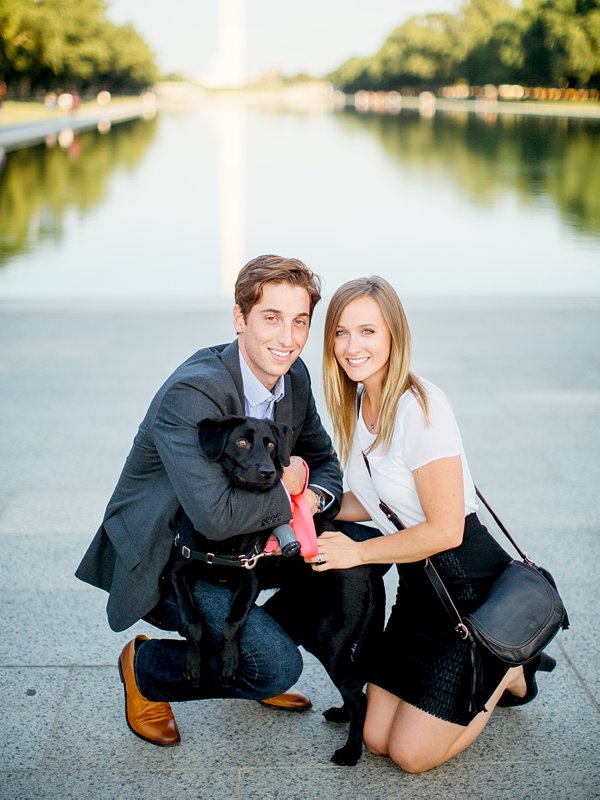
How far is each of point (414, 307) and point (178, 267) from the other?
177 inches

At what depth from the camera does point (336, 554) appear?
293 centimetres

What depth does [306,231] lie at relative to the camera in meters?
16.2

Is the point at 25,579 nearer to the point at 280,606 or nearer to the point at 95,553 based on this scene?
the point at 95,553

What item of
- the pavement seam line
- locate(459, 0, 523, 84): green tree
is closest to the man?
the pavement seam line

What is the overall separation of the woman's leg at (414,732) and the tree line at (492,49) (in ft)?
265

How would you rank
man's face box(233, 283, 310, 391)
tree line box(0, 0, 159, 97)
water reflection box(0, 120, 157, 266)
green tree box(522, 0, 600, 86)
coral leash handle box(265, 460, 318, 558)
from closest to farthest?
coral leash handle box(265, 460, 318, 558) → man's face box(233, 283, 310, 391) → water reflection box(0, 120, 157, 266) → tree line box(0, 0, 159, 97) → green tree box(522, 0, 600, 86)

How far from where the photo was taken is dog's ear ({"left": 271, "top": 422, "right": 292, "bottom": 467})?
9.63ft

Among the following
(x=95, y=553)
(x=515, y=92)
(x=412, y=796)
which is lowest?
(x=412, y=796)

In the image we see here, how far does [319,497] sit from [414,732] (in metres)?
0.82

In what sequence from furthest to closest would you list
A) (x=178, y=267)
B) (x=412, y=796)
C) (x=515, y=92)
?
(x=515, y=92) → (x=178, y=267) → (x=412, y=796)

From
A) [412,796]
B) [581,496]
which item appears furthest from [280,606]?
[581,496]

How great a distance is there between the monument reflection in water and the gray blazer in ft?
22.4

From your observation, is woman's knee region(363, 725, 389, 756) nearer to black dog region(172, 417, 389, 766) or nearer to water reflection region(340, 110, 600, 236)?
black dog region(172, 417, 389, 766)

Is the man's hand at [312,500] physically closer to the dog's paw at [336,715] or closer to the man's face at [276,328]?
the man's face at [276,328]
